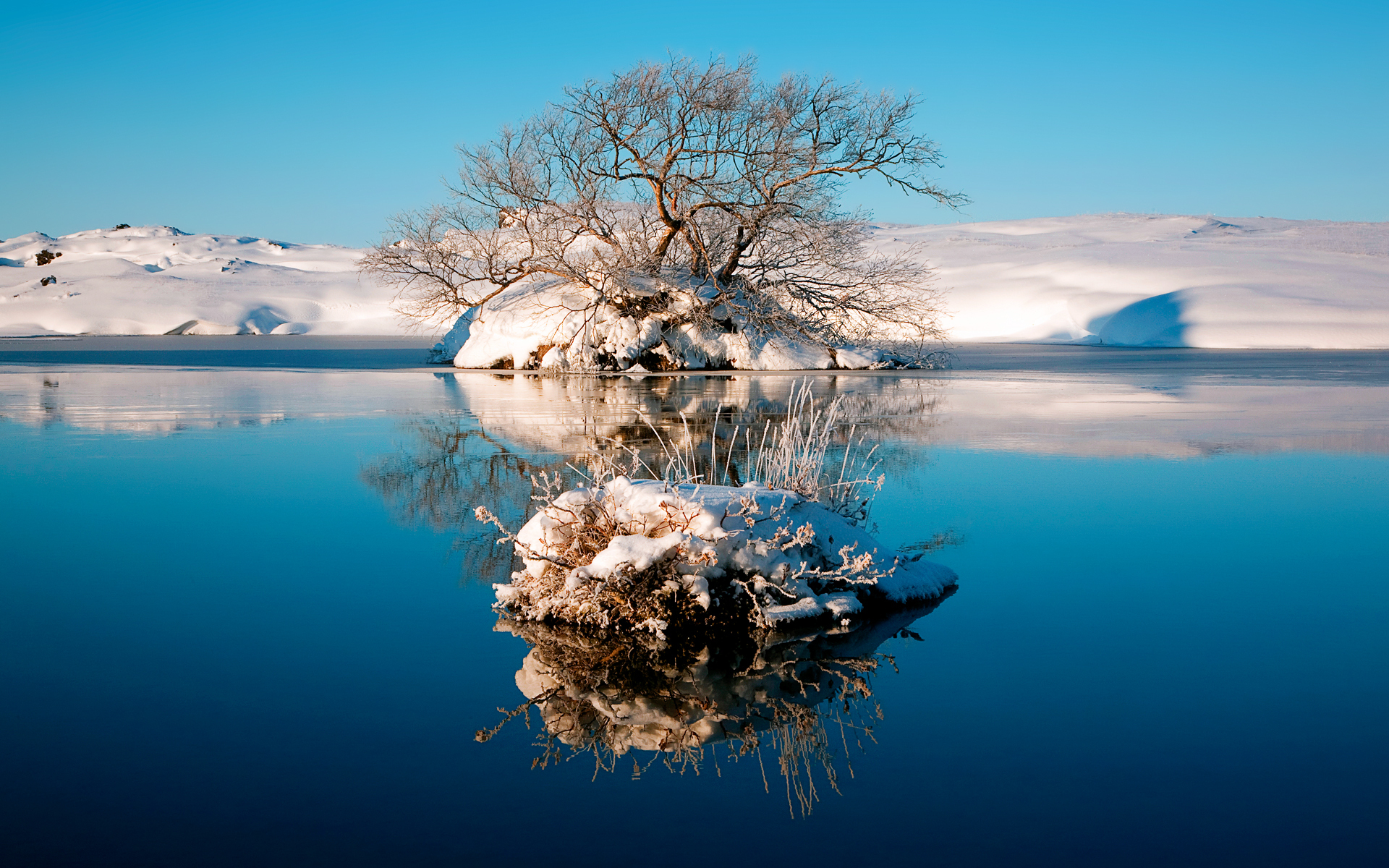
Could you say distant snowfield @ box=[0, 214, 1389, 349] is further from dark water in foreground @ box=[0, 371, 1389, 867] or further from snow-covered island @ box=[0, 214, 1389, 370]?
dark water in foreground @ box=[0, 371, 1389, 867]

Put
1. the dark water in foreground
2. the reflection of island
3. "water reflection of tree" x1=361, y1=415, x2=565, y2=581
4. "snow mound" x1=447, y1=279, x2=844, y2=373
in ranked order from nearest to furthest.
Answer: the dark water in foreground < the reflection of island < "water reflection of tree" x1=361, y1=415, x2=565, y2=581 < "snow mound" x1=447, y1=279, x2=844, y2=373

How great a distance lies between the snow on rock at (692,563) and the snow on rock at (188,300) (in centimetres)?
4402

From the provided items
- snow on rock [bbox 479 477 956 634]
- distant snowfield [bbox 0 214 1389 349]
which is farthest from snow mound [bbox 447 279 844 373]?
distant snowfield [bbox 0 214 1389 349]

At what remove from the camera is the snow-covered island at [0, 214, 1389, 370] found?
2155cm

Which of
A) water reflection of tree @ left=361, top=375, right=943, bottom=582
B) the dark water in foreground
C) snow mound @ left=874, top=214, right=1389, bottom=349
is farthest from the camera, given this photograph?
snow mound @ left=874, top=214, right=1389, bottom=349

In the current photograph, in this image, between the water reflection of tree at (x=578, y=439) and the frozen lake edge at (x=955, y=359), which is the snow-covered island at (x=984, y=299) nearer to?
the frozen lake edge at (x=955, y=359)

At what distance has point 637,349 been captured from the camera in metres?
20.9

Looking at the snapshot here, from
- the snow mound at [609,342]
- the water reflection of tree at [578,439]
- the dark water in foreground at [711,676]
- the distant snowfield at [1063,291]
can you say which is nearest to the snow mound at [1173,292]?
A: the distant snowfield at [1063,291]

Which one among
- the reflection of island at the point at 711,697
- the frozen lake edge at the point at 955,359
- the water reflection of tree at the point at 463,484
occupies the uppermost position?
the frozen lake edge at the point at 955,359

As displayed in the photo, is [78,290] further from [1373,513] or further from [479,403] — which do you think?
[1373,513]

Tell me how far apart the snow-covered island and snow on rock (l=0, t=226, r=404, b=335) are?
0.10 m

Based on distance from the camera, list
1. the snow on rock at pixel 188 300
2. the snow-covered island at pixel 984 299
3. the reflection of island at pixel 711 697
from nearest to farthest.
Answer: the reflection of island at pixel 711 697, the snow-covered island at pixel 984 299, the snow on rock at pixel 188 300

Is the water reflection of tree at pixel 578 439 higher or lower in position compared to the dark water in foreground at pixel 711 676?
higher

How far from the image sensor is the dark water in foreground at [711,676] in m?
2.67
